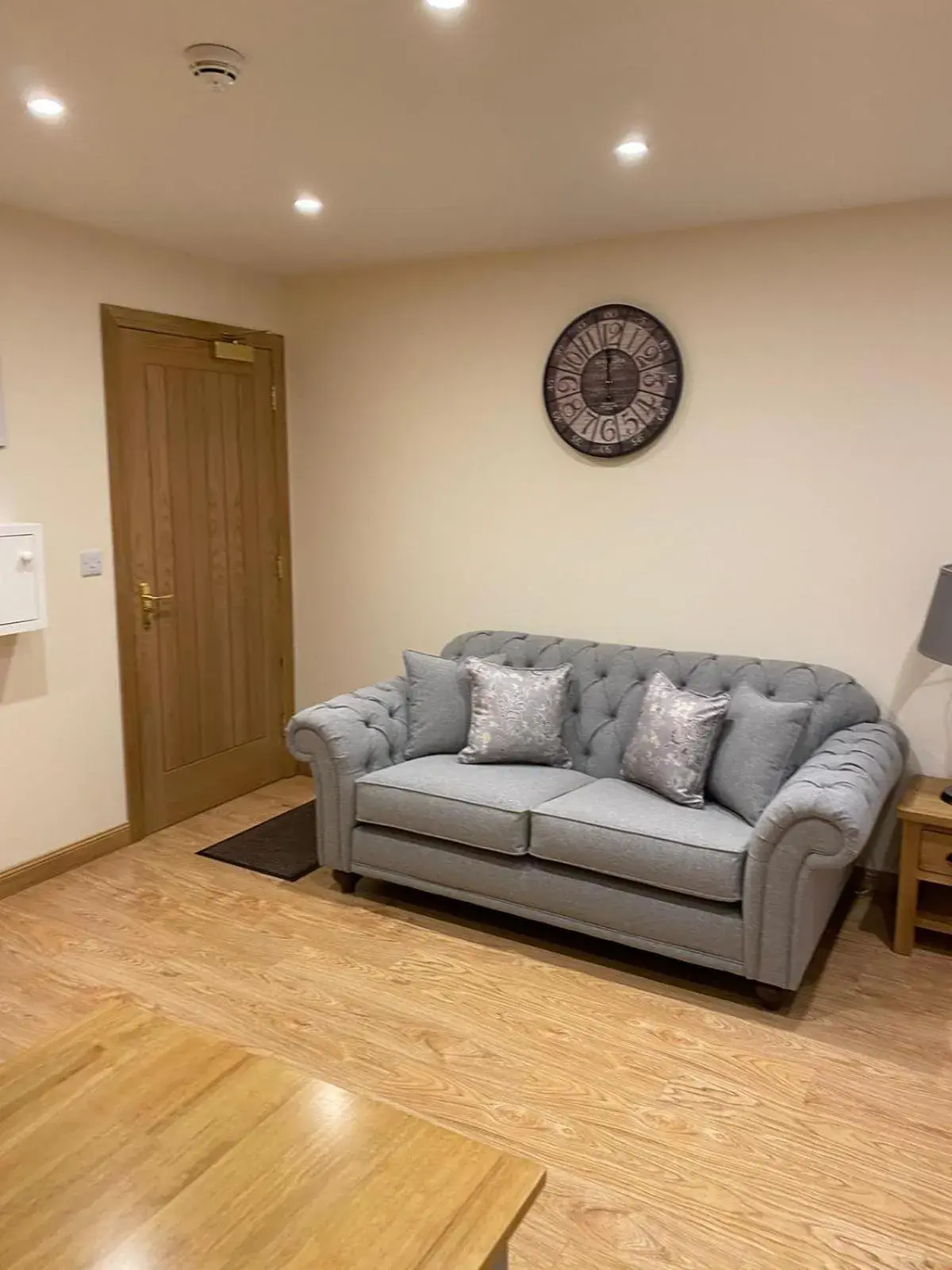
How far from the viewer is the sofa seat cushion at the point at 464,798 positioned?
3195 mm

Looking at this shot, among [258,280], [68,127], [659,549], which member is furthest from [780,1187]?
[258,280]

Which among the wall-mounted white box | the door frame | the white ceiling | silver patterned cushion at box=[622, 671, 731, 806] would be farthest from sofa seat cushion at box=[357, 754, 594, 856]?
the white ceiling

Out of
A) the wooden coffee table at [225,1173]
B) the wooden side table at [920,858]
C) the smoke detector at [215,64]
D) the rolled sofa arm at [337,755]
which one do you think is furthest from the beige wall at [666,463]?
the wooden coffee table at [225,1173]

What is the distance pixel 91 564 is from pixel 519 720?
179cm

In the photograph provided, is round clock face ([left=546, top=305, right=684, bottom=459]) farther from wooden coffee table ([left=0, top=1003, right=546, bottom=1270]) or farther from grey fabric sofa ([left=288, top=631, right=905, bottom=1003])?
wooden coffee table ([left=0, top=1003, right=546, bottom=1270])

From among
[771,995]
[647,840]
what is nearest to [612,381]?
[647,840]

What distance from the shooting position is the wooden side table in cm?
303

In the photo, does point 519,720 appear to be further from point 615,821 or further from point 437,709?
point 615,821

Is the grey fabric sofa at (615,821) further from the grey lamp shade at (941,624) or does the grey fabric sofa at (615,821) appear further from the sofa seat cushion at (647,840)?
the grey lamp shade at (941,624)

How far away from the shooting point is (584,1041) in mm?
2697

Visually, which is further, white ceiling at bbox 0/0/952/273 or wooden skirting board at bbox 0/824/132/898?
wooden skirting board at bbox 0/824/132/898

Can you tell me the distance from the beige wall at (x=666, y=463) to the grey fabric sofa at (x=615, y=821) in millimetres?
272

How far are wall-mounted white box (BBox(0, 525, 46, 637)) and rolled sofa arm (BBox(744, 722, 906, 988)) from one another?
2.54 meters

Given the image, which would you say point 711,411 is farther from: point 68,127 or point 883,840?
point 68,127
